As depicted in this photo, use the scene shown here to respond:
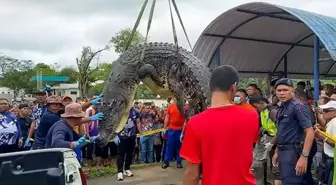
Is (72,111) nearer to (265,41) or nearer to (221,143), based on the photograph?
(221,143)

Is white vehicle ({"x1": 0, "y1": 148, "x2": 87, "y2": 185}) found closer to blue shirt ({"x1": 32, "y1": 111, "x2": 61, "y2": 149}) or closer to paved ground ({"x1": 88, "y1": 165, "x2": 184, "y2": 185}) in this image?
blue shirt ({"x1": 32, "y1": 111, "x2": 61, "y2": 149})

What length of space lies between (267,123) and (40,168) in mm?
4295

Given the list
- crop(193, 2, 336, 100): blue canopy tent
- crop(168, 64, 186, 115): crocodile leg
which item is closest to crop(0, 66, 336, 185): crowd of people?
crop(168, 64, 186, 115): crocodile leg

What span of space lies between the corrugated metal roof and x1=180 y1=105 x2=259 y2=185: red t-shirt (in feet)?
20.0

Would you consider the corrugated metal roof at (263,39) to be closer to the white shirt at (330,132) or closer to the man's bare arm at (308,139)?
the white shirt at (330,132)

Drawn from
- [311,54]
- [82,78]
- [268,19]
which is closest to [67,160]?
[268,19]

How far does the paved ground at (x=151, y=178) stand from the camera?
7938 millimetres

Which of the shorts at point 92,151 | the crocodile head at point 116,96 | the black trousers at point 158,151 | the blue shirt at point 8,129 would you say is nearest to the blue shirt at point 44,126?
the crocodile head at point 116,96

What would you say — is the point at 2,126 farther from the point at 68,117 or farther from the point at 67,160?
the point at 67,160

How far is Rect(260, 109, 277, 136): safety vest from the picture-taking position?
21.8ft

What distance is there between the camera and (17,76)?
5078cm

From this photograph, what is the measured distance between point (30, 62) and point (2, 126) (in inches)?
2075

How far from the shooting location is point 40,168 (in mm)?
3189

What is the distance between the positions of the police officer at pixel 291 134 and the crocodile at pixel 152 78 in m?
1.73
